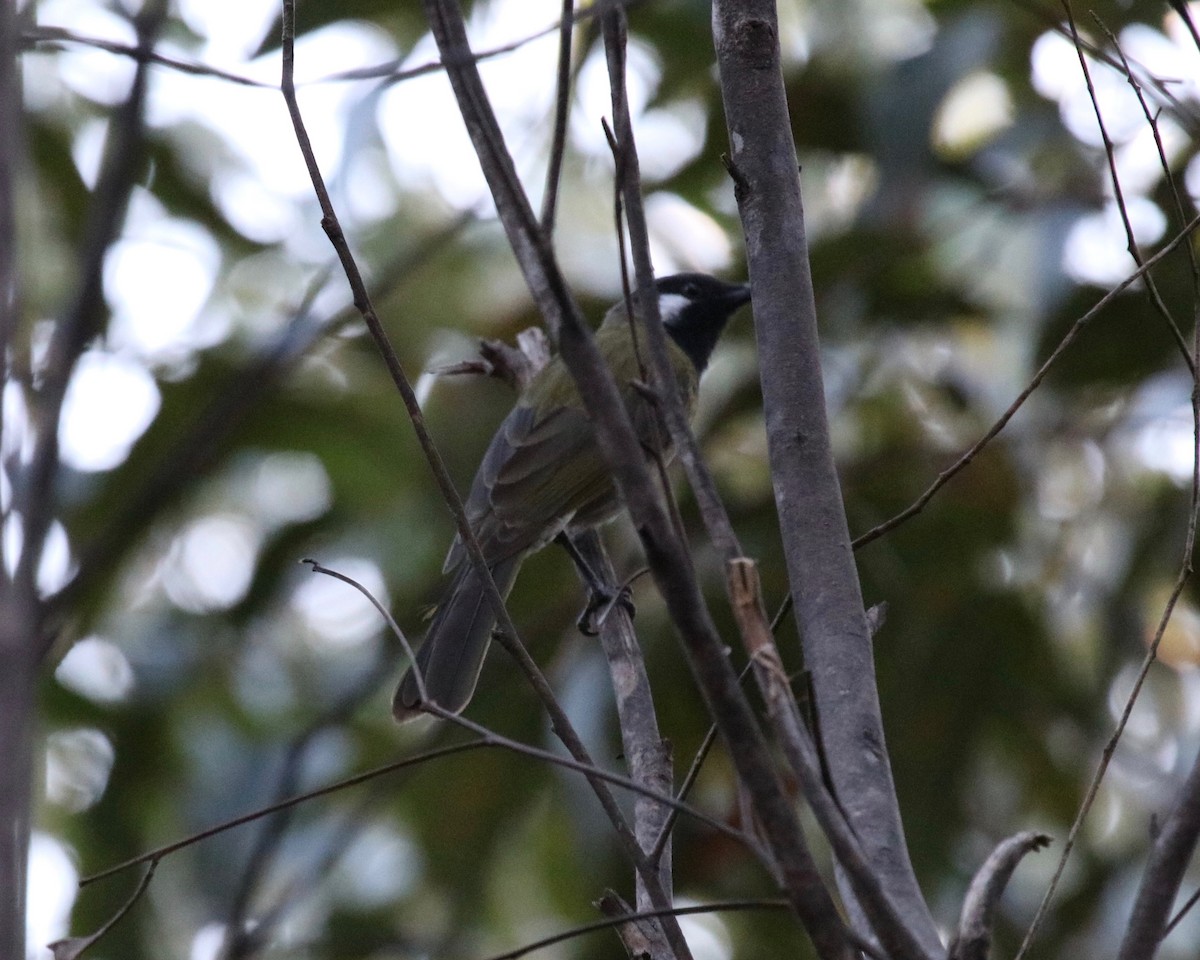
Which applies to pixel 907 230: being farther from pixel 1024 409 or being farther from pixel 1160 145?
pixel 1160 145

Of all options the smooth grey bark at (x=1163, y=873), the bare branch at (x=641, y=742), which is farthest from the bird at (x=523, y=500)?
the smooth grey bark at (x=1163, y=873)

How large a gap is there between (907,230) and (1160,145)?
2.88 metres

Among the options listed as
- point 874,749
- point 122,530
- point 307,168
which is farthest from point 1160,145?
point 122,530

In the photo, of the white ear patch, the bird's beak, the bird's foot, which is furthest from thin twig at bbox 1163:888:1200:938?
the white ear patch

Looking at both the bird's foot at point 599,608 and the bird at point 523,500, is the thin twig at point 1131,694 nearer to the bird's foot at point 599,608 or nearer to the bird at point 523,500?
the bird's foot at point 599,608

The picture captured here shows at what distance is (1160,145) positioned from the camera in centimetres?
230

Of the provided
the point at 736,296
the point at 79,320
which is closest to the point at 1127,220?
the point at 79,320

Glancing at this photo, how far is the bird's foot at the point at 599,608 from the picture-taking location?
316 cm

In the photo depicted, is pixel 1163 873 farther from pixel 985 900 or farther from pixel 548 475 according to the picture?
pixel 548 475

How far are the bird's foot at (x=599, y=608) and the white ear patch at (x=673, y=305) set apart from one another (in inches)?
66.5

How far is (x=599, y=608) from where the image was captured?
149 inches

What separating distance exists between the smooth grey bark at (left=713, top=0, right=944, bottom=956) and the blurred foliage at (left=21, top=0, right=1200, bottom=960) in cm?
230

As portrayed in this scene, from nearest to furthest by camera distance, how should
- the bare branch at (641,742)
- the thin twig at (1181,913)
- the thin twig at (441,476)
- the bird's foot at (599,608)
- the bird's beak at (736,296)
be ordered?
1. the thin twig at (1181,913)
2. the thin twig at (441,476)
3. the bare branch at (641,742)
4. the bird's foot at (599,608)
5. the bird's beak at (736,296)

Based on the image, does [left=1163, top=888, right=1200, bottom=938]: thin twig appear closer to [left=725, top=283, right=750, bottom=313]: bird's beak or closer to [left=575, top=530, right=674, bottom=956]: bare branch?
[left=575, top=530, right=674, bottom=956]: bare branch
